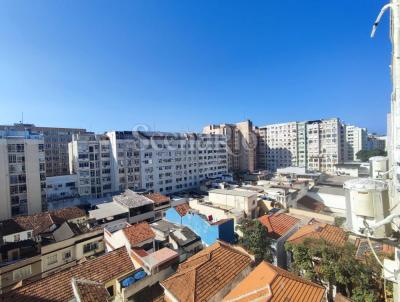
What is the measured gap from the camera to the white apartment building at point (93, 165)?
35000 mm

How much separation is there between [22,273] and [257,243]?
14.3 meters

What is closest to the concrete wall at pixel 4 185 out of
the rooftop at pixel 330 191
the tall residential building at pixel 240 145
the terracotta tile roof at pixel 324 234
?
the terracotta tile roof at pixel 324 234

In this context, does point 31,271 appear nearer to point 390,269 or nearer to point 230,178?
point 390,269

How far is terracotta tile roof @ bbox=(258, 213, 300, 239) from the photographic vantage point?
47.8 ft

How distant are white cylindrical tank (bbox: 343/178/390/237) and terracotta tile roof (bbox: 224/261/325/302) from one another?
565 cm

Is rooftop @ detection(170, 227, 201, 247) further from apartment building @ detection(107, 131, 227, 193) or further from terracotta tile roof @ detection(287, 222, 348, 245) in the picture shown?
apartment building @ detection(107, 131, 227, 193)

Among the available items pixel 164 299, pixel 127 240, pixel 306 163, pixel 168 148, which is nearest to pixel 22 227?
pixel 127 240

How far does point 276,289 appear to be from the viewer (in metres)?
7.76

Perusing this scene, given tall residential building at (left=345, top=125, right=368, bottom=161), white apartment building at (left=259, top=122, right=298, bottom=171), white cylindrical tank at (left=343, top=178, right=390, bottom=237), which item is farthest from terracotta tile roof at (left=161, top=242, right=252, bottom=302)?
tall residential building at (left=345, top=125, right=368, bottom=161)

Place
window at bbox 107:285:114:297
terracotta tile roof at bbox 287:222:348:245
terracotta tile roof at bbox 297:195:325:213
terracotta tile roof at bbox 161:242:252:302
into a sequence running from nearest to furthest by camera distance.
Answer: terracotta tile roof at bbox 161:242:252:302 < window at bbox 107:285:114:297 < terracotta tile roof at bbox 287:222:348:245 < terracotta tile roof at bbox 297:195:325:213

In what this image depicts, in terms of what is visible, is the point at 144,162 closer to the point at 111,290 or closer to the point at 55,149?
the point at 111,290

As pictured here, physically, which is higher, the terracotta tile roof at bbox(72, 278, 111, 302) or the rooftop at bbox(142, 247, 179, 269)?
the rooftop at bbox(142, 247, 179, 269)

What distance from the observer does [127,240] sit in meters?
12.8

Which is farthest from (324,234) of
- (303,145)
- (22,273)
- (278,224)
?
(303,145)
